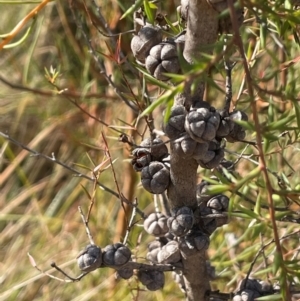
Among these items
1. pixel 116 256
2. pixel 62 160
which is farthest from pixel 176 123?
pixel 62 160

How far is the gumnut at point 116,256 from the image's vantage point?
1.68 ft

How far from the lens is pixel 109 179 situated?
152cm

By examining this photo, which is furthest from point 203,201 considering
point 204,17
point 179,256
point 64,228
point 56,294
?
point 64,228

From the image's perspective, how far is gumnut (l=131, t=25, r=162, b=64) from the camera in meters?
0.45

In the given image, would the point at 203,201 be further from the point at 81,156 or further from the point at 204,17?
the point at 81,156

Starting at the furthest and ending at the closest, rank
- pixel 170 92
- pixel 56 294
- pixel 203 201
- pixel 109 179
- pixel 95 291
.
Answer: pixel 109 179 < pixel 56 294 < pixel 95 291 < pixel 203 201 < pixel 170 92

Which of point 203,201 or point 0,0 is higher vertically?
point 0,0

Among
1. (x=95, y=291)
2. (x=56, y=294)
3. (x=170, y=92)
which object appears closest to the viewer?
(x=170, y=92)

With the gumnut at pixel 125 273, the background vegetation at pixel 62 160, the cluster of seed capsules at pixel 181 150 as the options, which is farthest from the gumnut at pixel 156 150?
the background vegetation at pixel 62 160

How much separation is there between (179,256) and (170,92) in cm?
26

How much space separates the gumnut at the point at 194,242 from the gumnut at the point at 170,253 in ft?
0.11

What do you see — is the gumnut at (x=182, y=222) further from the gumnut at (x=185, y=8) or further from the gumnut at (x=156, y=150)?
the gumnut at (x=185, y=8)

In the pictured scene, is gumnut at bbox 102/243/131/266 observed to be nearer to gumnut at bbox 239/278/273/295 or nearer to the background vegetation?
gumnut at bbox 239/278/273/295

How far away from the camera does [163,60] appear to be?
431mm
